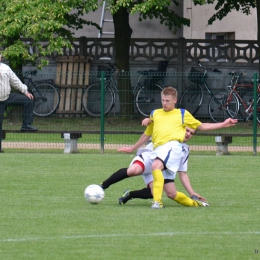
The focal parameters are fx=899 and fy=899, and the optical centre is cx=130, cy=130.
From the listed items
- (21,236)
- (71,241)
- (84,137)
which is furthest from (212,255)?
(84,137)

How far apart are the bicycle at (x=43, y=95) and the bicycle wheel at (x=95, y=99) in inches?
28.5

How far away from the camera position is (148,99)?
72.5 feet

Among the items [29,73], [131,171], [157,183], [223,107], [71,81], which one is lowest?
[157,183]

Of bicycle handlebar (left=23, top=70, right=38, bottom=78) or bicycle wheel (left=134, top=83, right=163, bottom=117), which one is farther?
bicycle handlebar (left=23, top=70, right=38, bottom=78)

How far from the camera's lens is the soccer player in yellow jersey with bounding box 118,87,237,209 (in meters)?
10.1

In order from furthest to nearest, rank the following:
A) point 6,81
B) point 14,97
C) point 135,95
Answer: point 135,95, point 14,97, point 6,81

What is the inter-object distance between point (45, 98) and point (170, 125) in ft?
40.7

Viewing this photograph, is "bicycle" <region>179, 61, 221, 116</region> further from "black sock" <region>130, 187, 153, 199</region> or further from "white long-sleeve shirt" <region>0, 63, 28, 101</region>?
"black sock" <region>130, 187, 153, 199</region>

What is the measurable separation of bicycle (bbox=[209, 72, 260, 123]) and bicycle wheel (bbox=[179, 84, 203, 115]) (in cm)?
37

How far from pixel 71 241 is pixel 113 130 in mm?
12215

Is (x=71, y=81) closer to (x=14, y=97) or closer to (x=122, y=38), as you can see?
(x=122, y=38)

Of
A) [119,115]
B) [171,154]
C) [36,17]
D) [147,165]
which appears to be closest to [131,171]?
[147,165]

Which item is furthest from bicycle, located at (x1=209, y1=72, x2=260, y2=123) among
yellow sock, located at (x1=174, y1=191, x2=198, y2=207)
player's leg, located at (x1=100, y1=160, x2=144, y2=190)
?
player's leg, located at (x1=100, y1=160, x2=144, y2=190)

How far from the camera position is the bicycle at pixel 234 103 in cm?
2105
